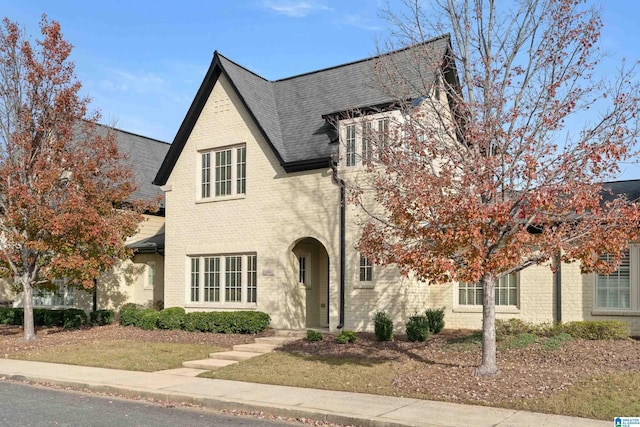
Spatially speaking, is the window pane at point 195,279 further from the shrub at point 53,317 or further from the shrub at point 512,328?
the shrub at point 512,328

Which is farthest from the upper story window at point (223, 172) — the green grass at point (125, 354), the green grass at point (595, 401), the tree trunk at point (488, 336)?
the green grass at point (595, 401)

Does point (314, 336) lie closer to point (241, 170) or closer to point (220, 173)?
point (241, 170)

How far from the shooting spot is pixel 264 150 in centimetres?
2072

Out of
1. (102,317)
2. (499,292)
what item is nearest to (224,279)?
(102,317)

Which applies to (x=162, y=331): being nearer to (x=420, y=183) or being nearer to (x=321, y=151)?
(x=321, y=151)

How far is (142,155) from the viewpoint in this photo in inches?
1188

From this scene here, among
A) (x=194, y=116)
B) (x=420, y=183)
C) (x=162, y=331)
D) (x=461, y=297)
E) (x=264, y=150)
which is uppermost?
(x=194, y=116)

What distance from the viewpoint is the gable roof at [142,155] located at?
1105 inches

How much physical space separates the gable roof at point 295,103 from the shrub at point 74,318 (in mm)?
6107

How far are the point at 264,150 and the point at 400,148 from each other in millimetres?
9086

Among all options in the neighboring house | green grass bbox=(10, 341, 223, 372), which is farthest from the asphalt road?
the neighboring house

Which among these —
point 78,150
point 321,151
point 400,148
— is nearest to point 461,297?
point 321,151

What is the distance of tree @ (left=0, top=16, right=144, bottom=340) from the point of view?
19031 mm

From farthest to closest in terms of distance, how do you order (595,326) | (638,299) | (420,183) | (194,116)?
1. (194,116)
2. (638,299)
3. (595,326)
4. (420,183)
